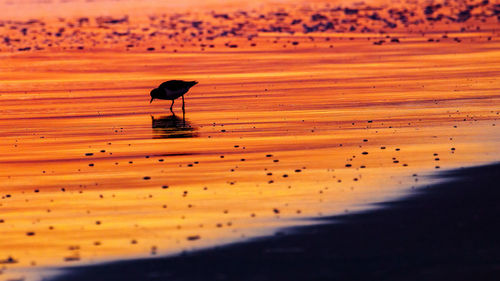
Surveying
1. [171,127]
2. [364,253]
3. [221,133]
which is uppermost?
[171,127]

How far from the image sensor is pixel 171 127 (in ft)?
68.9

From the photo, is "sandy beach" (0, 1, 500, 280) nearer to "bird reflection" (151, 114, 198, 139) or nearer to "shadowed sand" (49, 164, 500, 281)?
"bird reflection" (151, 114, 198, 139)

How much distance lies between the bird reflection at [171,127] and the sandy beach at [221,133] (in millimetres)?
63

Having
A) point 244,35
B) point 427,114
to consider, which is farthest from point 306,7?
point 427,114

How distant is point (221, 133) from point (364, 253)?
889 centimetres

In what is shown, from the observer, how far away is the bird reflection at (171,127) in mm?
19839

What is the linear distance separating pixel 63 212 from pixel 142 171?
2747mm

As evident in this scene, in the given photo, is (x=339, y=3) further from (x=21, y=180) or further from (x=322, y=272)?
(x=322, y=272)

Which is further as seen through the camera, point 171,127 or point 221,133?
point 171,127

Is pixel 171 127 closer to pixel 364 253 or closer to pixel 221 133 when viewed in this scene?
pixel 221 133

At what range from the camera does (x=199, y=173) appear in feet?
51.9

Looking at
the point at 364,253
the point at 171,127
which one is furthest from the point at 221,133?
the point at 364,253

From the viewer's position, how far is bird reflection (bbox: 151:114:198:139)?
19839 millimetres

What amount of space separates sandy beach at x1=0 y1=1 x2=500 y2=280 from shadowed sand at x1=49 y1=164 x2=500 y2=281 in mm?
259
